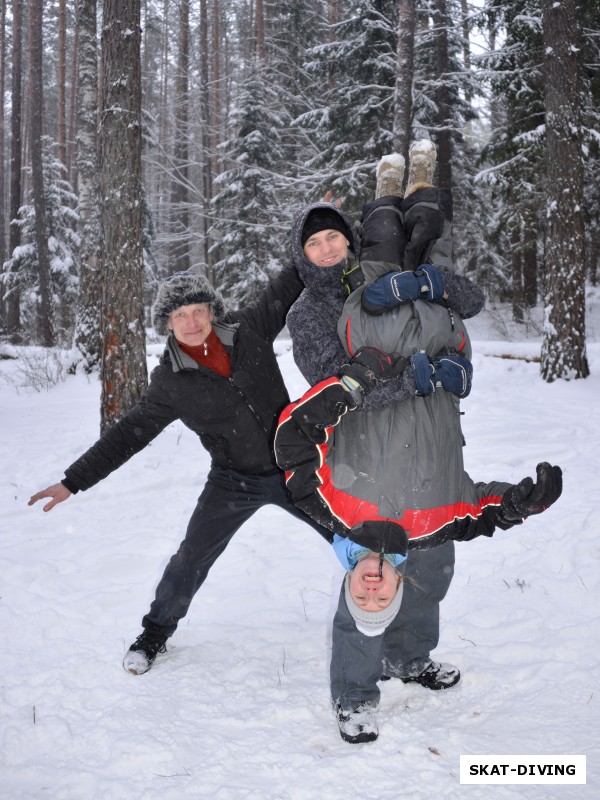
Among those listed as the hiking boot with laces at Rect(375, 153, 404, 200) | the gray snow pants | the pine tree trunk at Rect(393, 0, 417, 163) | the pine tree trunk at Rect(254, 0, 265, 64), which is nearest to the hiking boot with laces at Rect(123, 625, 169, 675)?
the gray snow pants

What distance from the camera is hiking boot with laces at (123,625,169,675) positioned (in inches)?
123

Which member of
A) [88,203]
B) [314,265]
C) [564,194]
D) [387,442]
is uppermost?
[88,203]

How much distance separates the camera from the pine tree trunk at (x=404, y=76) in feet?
39.4

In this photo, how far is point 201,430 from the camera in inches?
132

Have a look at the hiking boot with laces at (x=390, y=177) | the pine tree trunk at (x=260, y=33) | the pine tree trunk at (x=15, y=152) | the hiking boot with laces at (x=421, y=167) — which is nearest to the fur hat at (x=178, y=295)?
the hiking boot with laces at (x=390, y=177)

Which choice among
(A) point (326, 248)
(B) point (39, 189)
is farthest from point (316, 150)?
(A) point (326, 248)

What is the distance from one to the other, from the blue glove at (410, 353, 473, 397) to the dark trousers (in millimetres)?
1253

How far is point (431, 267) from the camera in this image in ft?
7.68

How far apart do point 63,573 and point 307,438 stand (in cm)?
293

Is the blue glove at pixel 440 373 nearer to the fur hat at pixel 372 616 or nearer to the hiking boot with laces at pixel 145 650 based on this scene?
the fur hat at pixel 372 616

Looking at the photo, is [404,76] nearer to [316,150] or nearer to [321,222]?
[316,150]

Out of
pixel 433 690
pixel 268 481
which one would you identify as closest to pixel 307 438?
pixel 268 481

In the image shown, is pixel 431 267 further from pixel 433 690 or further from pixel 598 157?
pixel 598 157

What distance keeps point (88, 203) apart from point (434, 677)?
12095 millimetres
